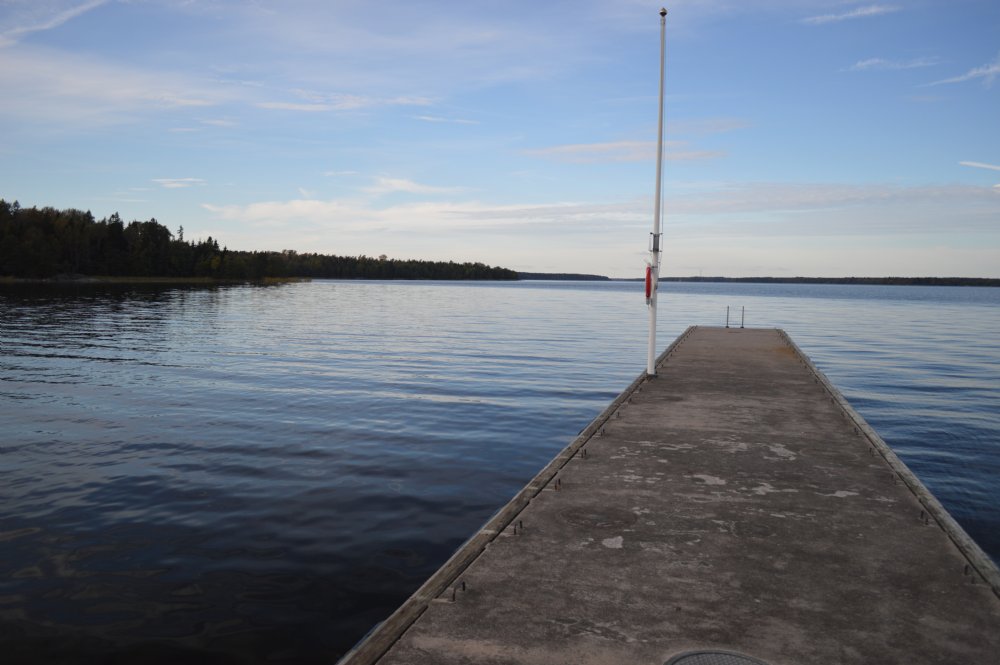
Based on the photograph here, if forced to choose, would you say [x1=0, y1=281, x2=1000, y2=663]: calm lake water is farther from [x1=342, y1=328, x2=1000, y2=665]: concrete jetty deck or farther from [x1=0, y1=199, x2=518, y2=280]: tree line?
[x1=0, y1=199, x2=518, y2=280]: tree line

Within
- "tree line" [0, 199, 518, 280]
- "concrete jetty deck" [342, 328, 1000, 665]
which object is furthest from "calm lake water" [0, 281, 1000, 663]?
"tree line" [0, 199, 518, 280]

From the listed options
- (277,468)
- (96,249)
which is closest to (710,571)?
(277,468)

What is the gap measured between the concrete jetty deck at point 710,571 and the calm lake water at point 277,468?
160 centimetres

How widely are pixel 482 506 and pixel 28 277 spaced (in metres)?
138

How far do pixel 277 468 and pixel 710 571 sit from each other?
25.7 ft

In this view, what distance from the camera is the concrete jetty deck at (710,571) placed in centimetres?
448

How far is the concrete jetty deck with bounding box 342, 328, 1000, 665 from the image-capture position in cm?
448

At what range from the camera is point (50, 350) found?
26.2 m

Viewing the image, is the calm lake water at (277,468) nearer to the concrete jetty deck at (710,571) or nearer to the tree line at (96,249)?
the concrete jetty deck at (710,571)

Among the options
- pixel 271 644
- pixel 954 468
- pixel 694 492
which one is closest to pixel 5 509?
pixel 271 644

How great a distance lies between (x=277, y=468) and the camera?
1133cm

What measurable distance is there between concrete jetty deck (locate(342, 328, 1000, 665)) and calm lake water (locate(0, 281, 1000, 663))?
5.24 feet

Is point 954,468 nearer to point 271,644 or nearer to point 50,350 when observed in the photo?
point 271,644

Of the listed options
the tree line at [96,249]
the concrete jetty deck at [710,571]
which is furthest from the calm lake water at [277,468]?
the tree line at [96,249]
